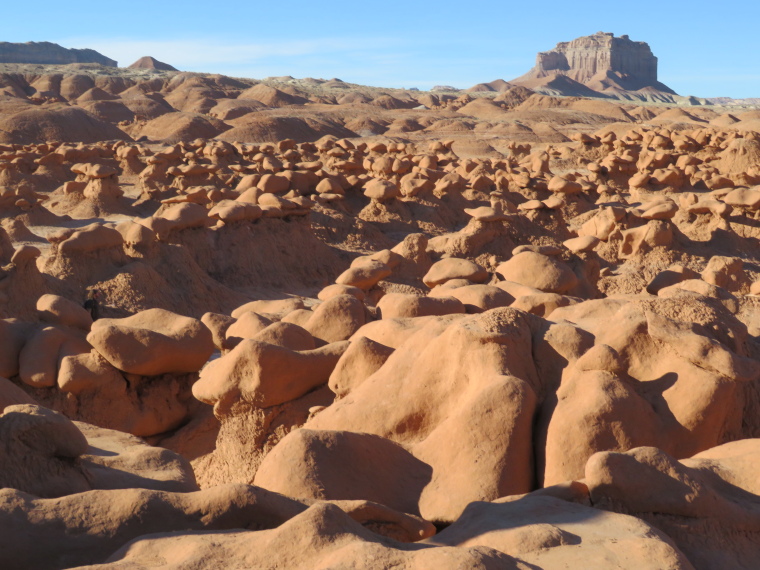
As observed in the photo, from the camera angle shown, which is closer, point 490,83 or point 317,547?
point 317,547

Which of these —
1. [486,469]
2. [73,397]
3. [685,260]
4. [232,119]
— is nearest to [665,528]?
[486,469]

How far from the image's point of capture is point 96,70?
182ft

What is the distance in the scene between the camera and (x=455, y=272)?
7453mm

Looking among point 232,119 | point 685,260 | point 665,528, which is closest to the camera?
point 665,528

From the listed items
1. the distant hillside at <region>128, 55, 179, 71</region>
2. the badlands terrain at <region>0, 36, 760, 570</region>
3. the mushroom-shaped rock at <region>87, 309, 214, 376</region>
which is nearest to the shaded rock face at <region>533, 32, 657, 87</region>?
the distant hillside at <region>128, 55, 179, 71</region>

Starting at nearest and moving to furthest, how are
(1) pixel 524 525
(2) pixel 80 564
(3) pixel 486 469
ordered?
(2) pixel 80 564 < (1) pixel 524 525 < (3) pixel 486 469

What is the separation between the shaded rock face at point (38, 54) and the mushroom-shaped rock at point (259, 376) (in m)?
67.7

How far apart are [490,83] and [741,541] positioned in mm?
86583

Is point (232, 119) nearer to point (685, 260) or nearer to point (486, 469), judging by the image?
point (685, 260)

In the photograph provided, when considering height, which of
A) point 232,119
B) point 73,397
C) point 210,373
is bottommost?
point 73,397

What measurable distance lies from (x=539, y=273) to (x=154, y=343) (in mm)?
3166

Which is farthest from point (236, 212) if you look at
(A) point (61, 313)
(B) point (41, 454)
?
(B) point (41, 454)

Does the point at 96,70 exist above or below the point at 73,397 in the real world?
above

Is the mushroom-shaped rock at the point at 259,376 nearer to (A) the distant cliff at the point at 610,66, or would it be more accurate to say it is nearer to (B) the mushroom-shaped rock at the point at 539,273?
(B) the mushroom-shaped rock at the point at 539,273
